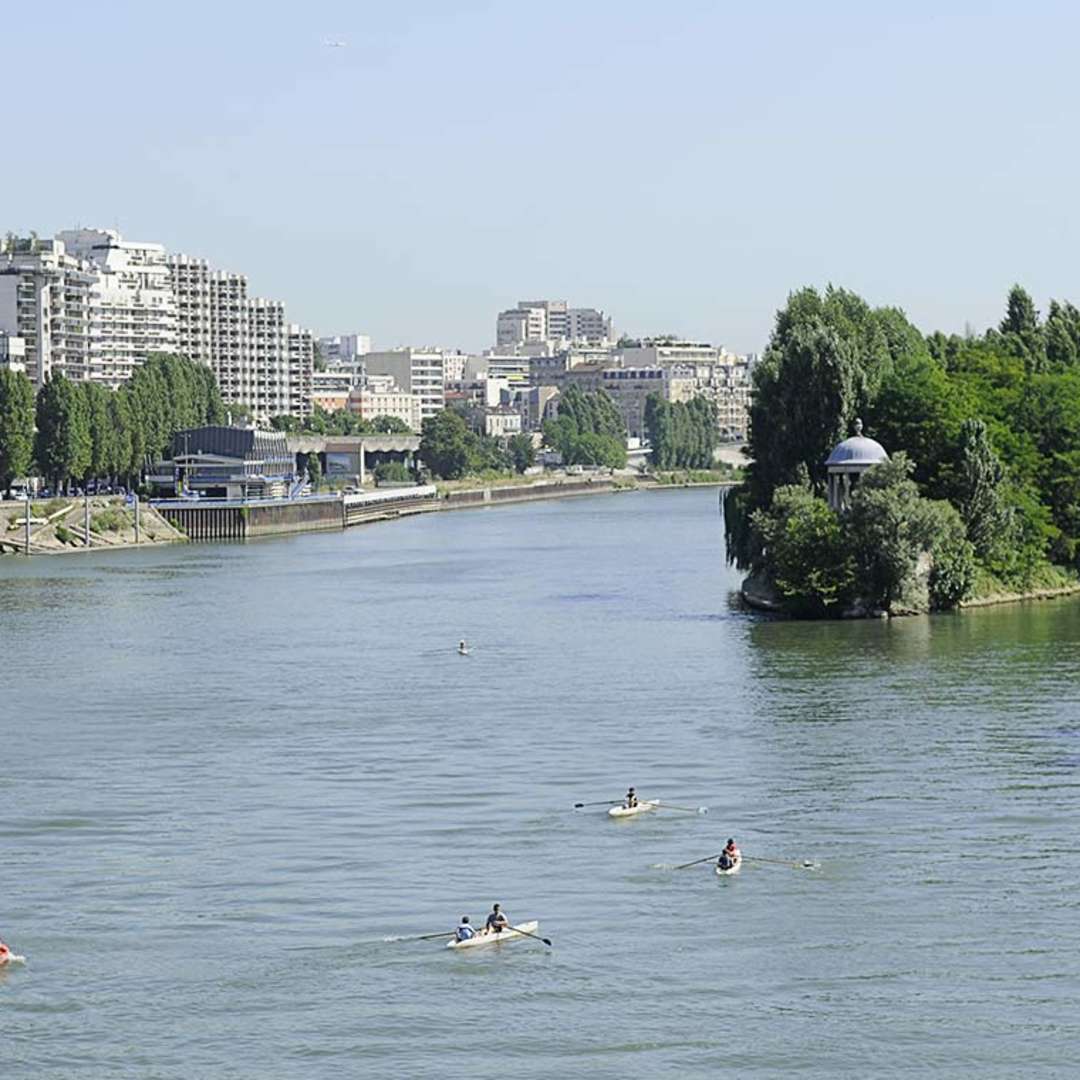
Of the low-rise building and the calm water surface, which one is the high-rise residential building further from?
the calm water surface

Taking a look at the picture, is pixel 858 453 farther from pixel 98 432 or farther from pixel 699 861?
pixel 98 432

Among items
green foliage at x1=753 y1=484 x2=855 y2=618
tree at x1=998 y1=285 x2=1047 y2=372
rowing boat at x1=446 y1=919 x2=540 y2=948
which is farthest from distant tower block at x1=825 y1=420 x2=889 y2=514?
rowing boat at x1=446 y1=919 x2=540 y2=948

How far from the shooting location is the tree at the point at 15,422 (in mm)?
129750

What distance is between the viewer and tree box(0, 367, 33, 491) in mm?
129750

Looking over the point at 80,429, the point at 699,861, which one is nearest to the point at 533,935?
the point at 699,861

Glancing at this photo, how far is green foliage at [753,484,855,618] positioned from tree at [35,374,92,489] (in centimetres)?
6824

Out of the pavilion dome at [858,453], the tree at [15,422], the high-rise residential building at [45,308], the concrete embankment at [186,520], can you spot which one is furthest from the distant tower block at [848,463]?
the high-rise residential building at [45,308]

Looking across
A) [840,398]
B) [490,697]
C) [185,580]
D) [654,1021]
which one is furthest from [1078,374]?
[654,1021]

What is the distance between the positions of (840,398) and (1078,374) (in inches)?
690

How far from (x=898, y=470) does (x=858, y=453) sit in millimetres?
3792

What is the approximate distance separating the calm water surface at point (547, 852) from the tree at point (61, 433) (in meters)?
64.8

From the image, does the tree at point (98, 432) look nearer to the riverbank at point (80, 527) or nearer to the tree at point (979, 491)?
the riverbank at point (80, 527)

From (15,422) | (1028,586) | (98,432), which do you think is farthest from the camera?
(98,432)

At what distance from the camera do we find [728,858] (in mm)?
36844
